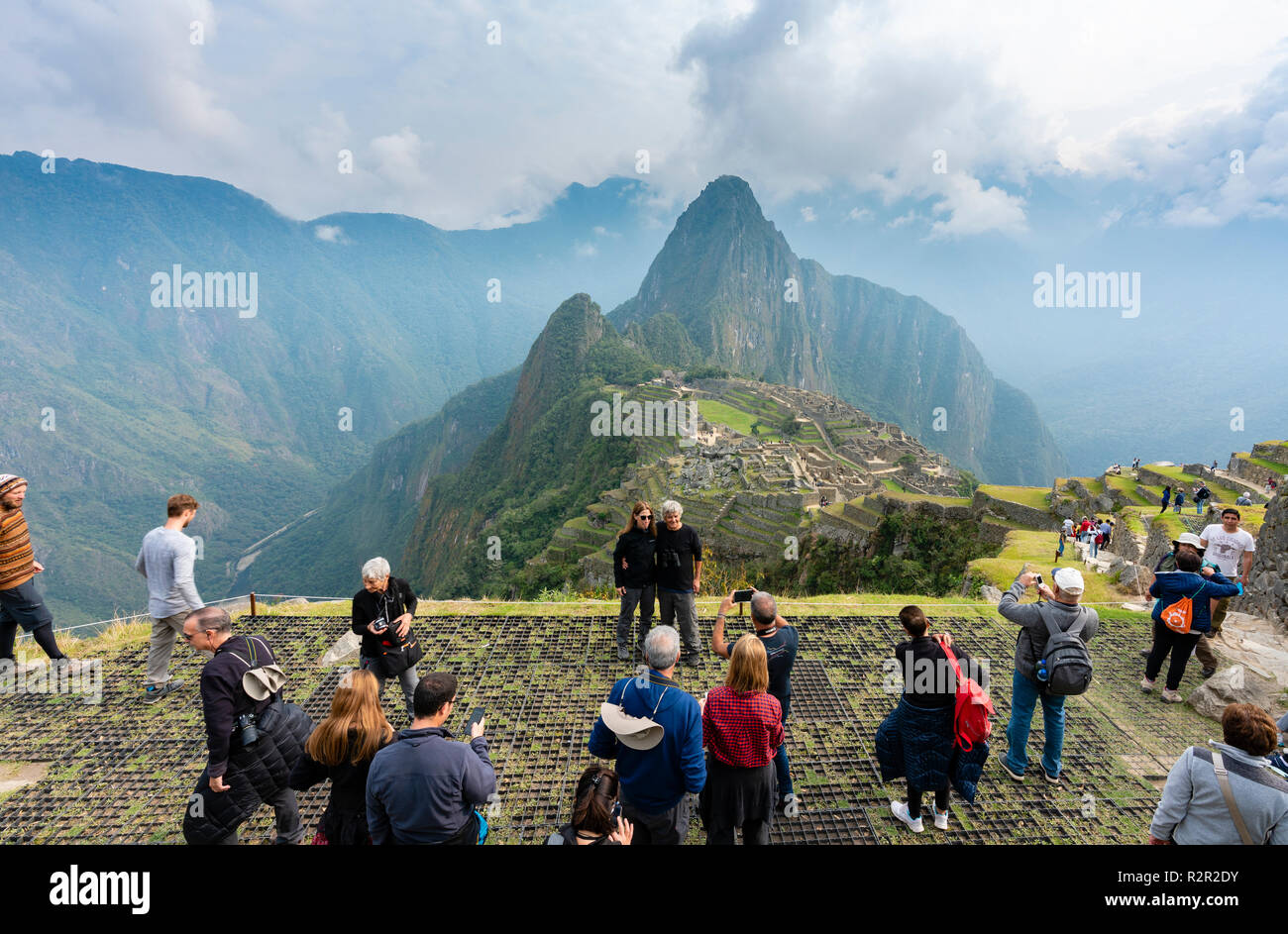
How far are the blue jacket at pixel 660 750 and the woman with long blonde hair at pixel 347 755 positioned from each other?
1.04 m

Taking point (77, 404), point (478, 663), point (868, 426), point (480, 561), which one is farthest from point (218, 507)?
point (478, 663)

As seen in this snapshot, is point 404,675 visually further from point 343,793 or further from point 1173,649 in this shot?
point 1173,649

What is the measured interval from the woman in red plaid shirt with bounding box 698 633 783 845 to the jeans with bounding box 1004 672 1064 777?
214cm

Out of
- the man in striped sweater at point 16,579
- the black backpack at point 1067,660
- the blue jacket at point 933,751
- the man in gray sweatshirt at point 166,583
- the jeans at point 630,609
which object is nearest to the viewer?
the blue jacket at point 933,751

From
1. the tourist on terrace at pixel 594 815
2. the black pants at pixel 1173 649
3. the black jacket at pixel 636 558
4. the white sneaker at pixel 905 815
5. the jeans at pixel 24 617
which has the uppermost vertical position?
the black jacket at pixel 636 558

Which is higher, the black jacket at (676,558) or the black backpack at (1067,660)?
the black jacket at (676,558)

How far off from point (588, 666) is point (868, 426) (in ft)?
240

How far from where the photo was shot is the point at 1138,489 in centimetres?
1991

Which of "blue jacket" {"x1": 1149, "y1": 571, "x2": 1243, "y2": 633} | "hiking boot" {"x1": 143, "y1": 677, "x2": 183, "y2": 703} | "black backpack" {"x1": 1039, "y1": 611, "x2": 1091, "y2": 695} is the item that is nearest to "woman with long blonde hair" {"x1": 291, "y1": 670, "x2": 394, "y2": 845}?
"hiking boot" {"x1": 143, "y1": 677, "x2": 183, "y2": 703}

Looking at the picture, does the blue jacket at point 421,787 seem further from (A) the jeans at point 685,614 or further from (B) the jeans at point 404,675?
(A) the jeans at point 685,614

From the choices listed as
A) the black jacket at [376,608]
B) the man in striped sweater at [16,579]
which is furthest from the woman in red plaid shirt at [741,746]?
the man in striped sweater at [16,579]

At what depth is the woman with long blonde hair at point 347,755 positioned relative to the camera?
260 centimetres

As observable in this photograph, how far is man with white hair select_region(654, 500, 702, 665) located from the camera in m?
5.23
